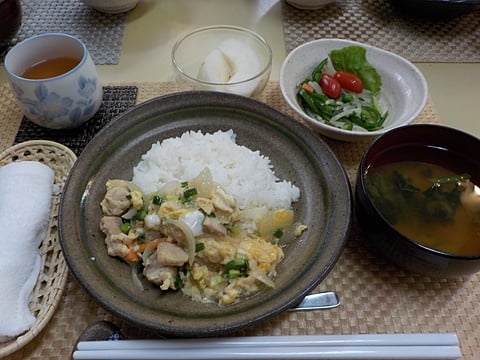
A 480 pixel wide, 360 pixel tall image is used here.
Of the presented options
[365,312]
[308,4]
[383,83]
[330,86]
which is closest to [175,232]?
[365,312]

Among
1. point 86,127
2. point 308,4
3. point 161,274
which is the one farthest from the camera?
point 308,4

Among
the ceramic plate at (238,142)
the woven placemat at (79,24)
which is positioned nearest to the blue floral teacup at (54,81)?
the ceramic plate at (238,142)

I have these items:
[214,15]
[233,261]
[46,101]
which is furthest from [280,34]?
[233,261]

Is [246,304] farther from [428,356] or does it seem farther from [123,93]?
[123,93]

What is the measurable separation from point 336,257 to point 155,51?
1930 millimetres

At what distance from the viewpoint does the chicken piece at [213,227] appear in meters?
1.52

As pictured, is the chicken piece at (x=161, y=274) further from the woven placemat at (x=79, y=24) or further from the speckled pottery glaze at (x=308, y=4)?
the speckled pottery glaze at (x=308, y=4)

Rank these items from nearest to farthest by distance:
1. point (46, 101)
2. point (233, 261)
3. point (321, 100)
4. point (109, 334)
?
point (109, 334) → point (233, 261) → point (46, 101) → point (321, 100)

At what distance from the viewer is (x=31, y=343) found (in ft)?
4.58

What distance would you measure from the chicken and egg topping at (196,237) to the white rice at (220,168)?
0.22 feet

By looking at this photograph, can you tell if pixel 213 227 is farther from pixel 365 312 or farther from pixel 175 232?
pixel 365 312

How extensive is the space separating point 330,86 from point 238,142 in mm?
611

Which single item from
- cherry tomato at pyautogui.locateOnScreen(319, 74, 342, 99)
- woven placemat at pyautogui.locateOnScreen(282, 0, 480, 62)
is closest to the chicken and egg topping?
cherry tomato at pyautogui.locateOnScreen(319, 74, 342, 99)

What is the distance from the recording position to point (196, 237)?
5.00 ft
